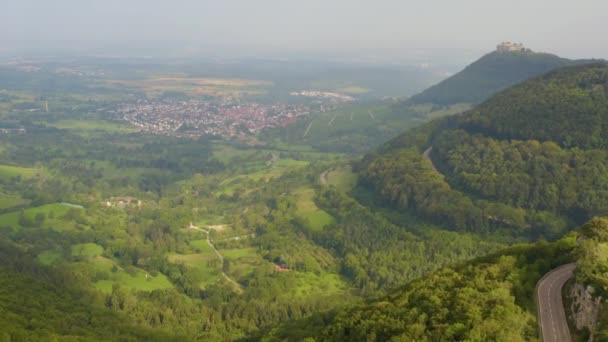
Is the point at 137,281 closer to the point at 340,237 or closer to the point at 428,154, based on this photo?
the point at 340,237

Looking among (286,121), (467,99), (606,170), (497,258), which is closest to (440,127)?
(606,170)

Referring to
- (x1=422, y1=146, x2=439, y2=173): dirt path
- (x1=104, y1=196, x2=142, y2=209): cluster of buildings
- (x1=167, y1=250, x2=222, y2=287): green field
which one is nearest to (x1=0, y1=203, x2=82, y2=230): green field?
(x1=104, y1=196, x2=142, y2=209): cluster of buildings

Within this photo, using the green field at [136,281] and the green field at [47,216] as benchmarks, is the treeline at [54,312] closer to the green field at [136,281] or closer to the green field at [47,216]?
the green field at [136,281]

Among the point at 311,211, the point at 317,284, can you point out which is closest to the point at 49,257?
the point at 317,284

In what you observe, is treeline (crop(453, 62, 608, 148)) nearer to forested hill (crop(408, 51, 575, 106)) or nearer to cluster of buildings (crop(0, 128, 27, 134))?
forested hill (crop(408, 51, 575, 106))

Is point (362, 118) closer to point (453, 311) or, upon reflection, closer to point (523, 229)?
point (523, 229)

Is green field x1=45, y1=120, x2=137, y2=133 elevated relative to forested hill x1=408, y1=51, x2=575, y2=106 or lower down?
lower down
